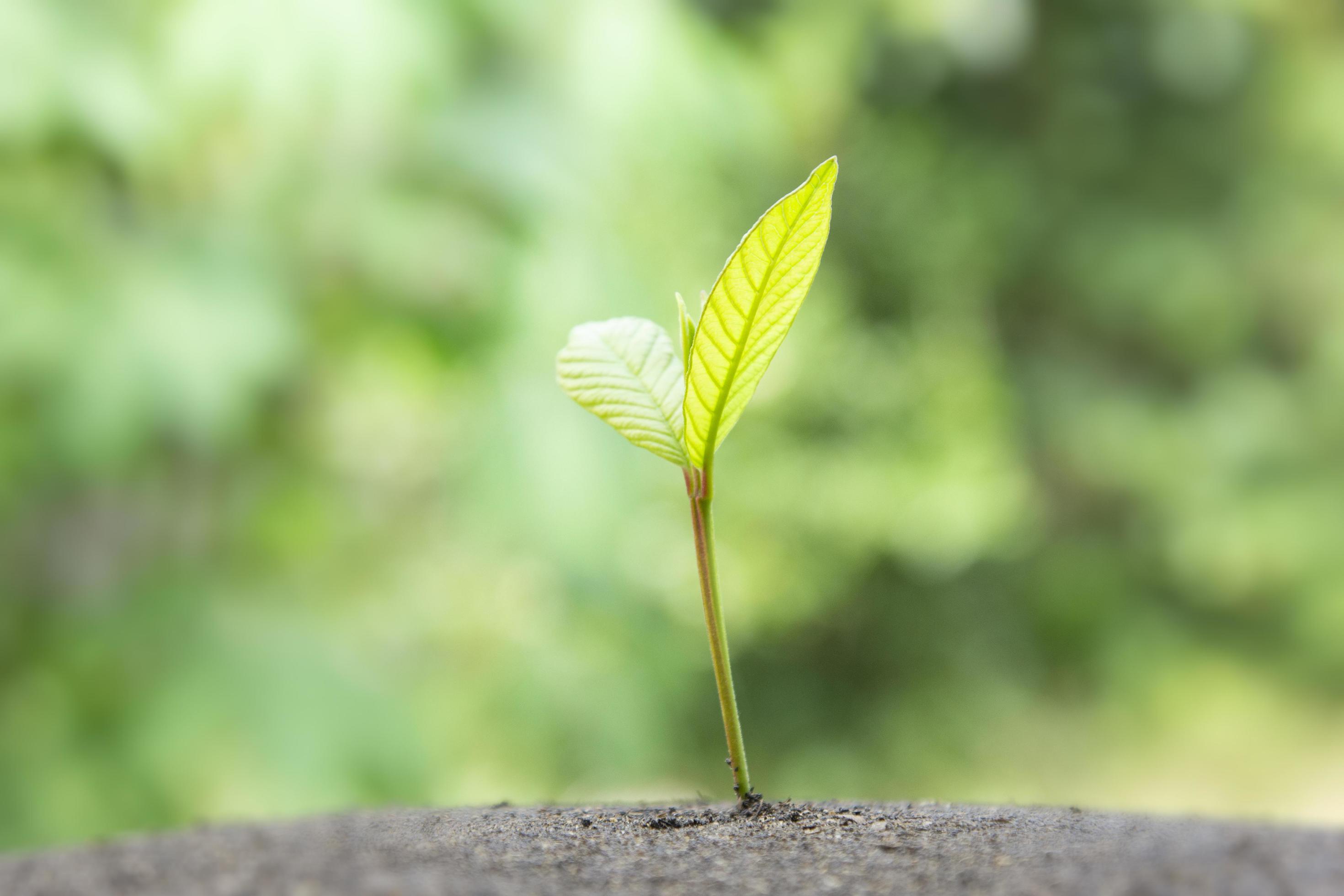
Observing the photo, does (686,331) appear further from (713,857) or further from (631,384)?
(713,857)

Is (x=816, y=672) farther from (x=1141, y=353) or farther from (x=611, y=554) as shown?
(x=1141, y=353)

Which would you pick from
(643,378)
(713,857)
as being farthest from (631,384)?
(713,857)

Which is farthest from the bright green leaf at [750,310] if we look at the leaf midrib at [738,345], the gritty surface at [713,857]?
the gritty surface at [713,857]

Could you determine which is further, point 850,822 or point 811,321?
point 811,321

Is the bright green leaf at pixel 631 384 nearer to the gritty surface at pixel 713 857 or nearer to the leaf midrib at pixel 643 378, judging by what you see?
the leaf midrib at pixel 643 378

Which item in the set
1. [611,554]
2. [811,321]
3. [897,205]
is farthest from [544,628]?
[897,205]

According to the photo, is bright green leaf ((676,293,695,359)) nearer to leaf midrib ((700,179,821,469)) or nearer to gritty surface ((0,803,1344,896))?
leaf midrib ((700,179,821,469))
